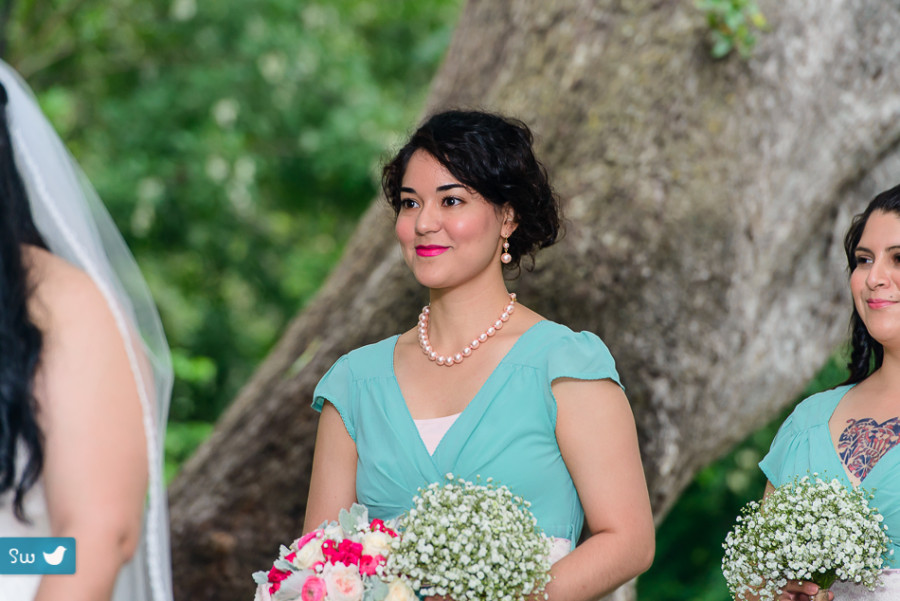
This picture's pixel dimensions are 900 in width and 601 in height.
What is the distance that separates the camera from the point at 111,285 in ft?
5.64

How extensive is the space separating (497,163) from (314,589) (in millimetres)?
1117

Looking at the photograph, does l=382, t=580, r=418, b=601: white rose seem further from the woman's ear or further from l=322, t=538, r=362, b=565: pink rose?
the woman's ear

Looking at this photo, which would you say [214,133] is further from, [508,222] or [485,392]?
[485,392]

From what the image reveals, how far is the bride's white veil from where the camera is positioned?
168 centimetres

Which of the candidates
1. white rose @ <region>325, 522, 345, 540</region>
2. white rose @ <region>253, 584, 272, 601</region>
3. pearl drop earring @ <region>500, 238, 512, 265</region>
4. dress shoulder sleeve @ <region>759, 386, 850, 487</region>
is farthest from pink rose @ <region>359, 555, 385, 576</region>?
dress shoulder sleeve @ <region>759, 386, 850, 487</region>

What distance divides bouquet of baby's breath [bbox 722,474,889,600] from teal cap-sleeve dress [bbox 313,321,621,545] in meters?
0.45

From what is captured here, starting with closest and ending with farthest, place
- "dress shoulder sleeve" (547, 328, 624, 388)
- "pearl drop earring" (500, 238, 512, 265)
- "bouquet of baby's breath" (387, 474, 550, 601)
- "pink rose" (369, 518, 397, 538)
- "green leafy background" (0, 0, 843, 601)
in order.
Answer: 1. "bouquet of baby's breath" (387, 474, 550, 601)
2. "pink rose" (369, 518, 397, 538)
3. "dress shoulder sleeve" (547, 328, 624, 388)
4. "pearl drop earring" (500, 238, 512, 265)
5. "green leafy background" (0, 0, 843, 601)

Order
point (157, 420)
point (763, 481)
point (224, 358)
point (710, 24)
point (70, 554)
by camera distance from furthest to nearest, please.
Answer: point (224, 358) < point (763, 481) < point (710, 24) < point (157, 420) < point (70, 554)

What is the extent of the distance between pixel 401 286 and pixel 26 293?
7.61ft

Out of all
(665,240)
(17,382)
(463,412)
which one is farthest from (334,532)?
(665,240)

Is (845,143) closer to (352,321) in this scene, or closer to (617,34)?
(617,34)

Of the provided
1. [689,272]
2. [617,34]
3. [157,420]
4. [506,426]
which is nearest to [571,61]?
[617,34]

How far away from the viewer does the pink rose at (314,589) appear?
6.73 feet

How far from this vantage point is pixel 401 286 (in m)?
3.87
